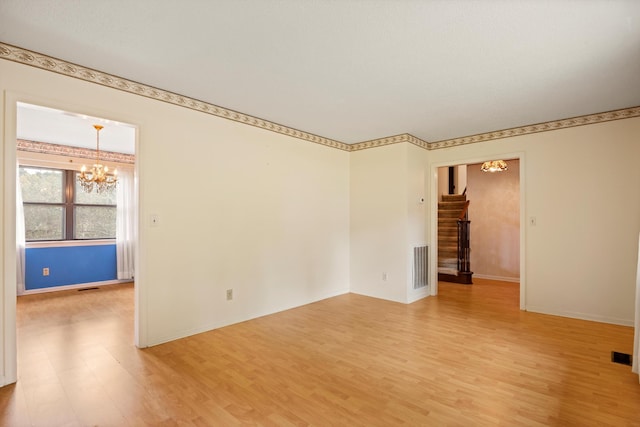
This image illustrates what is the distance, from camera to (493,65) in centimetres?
260

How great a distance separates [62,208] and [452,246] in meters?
7.71

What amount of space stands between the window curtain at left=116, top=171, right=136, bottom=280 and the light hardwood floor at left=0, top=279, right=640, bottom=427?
2174mm

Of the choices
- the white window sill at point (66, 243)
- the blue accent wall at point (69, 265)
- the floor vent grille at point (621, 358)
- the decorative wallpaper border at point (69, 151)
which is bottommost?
the floor vent grille at point (621, 358)

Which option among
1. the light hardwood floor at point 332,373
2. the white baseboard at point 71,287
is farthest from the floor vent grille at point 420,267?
the white baseboard at point 71,287

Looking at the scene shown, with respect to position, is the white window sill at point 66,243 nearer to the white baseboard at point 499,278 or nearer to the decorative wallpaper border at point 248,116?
the decorative wallpaper border at point 248,116

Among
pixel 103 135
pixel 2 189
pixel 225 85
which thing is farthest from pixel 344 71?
pixel 103 135

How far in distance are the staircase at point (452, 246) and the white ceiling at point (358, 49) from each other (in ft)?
11.0

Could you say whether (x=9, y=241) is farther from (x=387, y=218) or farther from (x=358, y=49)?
(x=387, y=218)

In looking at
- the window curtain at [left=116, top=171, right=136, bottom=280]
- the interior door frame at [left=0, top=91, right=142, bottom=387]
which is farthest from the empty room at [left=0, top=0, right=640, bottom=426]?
the window curtain at [left=116, top=171, right=136, bottom=280]

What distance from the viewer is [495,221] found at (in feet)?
21.7

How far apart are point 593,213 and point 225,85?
460 cm

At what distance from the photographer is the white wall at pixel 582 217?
3646 mm

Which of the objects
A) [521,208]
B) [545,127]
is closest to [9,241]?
[521,208]

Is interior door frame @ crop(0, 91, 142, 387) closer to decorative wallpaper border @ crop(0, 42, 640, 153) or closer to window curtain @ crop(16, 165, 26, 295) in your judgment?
decorative wallpaper border @ crop(0, 42, 640, 153)
